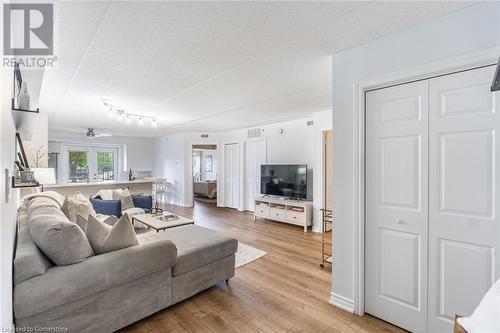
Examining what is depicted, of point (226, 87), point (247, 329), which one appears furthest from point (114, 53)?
point (247, 329)

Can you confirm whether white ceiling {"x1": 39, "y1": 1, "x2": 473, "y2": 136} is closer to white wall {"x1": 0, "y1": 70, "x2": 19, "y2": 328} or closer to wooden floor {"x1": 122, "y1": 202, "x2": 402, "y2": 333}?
white wall {"x1": 0, "y1": 70, "x2": 19, "y2": 328}

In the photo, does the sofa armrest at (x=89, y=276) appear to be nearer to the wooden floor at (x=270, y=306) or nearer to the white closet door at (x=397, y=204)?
the wooden floor at (x=270, y=306)

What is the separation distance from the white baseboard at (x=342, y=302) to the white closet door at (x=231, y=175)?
491 cm

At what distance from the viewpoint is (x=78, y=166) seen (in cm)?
780

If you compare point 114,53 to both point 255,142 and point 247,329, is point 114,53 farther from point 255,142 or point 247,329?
point 255,142

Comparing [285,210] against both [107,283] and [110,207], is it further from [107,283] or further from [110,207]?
[107,283]

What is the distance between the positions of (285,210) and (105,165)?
6.82m

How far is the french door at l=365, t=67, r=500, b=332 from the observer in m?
1.60

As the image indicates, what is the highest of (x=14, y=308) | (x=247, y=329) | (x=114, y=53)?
(x=114, y=53)

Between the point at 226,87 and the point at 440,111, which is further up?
the point at 226,87

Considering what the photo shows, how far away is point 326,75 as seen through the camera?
2.82 metres

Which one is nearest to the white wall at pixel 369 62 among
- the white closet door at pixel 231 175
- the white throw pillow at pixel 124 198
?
the white throw pillow at pixel 124 198

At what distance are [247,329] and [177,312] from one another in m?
0.67

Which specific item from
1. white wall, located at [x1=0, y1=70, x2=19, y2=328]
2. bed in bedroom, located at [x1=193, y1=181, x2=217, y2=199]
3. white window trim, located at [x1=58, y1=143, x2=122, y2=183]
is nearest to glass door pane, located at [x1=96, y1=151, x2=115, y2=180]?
white window trim, located at [x1=58, y1=143, x2=122, y2=183]
